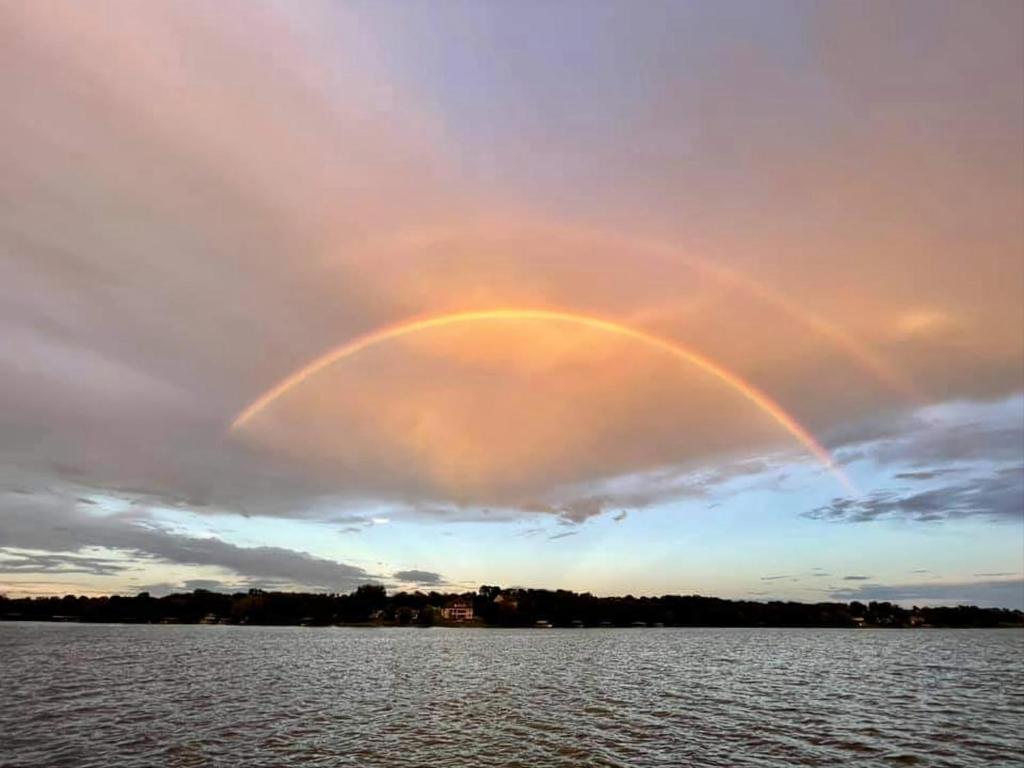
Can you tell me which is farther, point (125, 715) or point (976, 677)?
point (976, 677)

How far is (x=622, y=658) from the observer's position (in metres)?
114

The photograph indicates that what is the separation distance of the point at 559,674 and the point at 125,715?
4880cm

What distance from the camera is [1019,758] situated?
1391 inches

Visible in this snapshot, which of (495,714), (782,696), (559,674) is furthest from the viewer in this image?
(559,674)

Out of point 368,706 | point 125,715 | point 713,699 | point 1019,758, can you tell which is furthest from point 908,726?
point 125,715

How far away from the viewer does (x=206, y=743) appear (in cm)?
3738

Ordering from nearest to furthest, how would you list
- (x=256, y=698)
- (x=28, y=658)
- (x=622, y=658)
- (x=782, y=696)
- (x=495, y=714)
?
(x=495, y=714) < (x=256, y=698) < (x=782, y=696) < (x=28, y=658) < (x=622, y=658)

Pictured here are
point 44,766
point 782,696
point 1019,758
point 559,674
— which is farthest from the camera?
point 559,674

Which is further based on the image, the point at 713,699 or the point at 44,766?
the point at 713,699

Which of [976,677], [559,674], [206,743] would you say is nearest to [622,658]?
[559,674]

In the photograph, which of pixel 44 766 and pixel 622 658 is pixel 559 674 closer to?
pixel 622 658

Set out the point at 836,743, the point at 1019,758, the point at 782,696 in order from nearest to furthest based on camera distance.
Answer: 1. the point at 1019,758
2. the point at 836,743
3. the point at 782,696

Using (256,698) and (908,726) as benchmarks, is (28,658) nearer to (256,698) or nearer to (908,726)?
(256,698)

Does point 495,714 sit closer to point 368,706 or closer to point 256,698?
point 368,706
